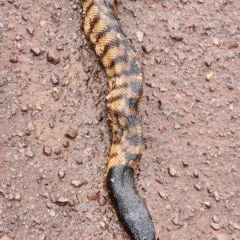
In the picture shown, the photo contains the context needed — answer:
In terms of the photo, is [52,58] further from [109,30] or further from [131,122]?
[131,122]

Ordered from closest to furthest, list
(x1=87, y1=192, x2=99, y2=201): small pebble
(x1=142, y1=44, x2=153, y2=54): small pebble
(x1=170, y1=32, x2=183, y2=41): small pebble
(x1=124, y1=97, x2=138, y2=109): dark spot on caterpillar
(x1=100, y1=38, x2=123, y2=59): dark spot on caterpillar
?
(x1=87, y1=192, x2=99, y2=201): small pebble
(x1=124, y1=97, x2=138, y2=109): dark spot on caterpillar
(x1=100, y1=38, x2=123, y2=59): dark spot on caterpillar
(x1=142, y1=44, x2=153, y2=54): small pebble
(x1=170, y1=32, x2=183, y2=41): small pebble

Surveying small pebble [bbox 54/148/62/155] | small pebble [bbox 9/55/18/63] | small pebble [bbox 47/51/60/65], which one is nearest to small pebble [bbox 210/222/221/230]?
small pebble [bbox 54/148/62/155]

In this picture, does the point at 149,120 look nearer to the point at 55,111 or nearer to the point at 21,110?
the point at 55,111

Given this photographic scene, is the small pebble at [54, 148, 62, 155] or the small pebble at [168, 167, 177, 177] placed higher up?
the small pebble at [168, 167, 177, 177]

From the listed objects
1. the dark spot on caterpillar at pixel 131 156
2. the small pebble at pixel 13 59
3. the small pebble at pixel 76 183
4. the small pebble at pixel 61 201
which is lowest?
the small pebble at pixel 61 201

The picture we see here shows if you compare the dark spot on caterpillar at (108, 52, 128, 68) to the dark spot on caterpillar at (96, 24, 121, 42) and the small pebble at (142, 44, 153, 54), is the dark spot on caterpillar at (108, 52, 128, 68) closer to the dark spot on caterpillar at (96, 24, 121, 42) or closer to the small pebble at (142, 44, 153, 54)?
the dark spot on caterpillar at (96, 24, 121, 42)

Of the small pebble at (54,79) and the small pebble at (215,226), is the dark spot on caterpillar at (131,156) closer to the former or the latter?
the small pebble at (215,226)

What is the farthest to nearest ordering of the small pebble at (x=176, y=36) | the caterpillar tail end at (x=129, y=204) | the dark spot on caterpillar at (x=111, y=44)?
the small pebble at (x=176, y=36)
the dark spot on caterpillar at (x=111, y=44)
the caterpillar tail end at (x=129, y=204)

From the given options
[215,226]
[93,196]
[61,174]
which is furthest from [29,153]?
[215,226]

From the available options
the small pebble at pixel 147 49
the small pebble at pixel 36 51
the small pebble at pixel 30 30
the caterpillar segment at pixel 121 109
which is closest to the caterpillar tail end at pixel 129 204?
the caterpillar segment at pixel 121 109
